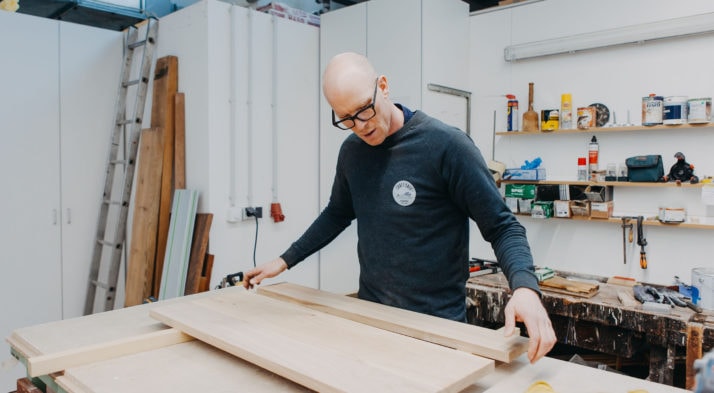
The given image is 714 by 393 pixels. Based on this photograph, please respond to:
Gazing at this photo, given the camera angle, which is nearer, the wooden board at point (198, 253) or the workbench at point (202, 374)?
the workbench at point (202, 374)

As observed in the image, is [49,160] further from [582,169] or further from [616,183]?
[616,183]

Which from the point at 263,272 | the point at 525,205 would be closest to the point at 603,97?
the point at 525,205

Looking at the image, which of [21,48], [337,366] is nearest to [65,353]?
[337,366]

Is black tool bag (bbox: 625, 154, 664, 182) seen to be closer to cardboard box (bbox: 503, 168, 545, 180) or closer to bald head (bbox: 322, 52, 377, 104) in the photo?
cardboard box (bbox: 503, 168, 545, 180)

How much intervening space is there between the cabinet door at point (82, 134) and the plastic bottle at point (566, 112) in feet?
10.2

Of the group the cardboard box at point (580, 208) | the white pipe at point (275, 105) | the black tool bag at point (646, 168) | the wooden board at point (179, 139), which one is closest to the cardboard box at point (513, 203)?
the cardboard box at point (580, 208)

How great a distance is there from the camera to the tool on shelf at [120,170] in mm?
3479

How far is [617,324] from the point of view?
251cm

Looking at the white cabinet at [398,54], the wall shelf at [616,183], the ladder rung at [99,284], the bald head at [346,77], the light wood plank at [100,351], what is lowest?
the ladder rung at [99,284]

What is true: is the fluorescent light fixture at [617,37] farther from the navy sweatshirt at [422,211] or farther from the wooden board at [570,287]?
the navy sweatshirt at [422,211]

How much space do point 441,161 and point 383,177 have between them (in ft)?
0.67

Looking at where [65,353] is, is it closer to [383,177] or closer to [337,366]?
[337,366]

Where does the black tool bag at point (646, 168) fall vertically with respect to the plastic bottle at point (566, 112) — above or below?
below

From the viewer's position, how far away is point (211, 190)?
10.4ft
